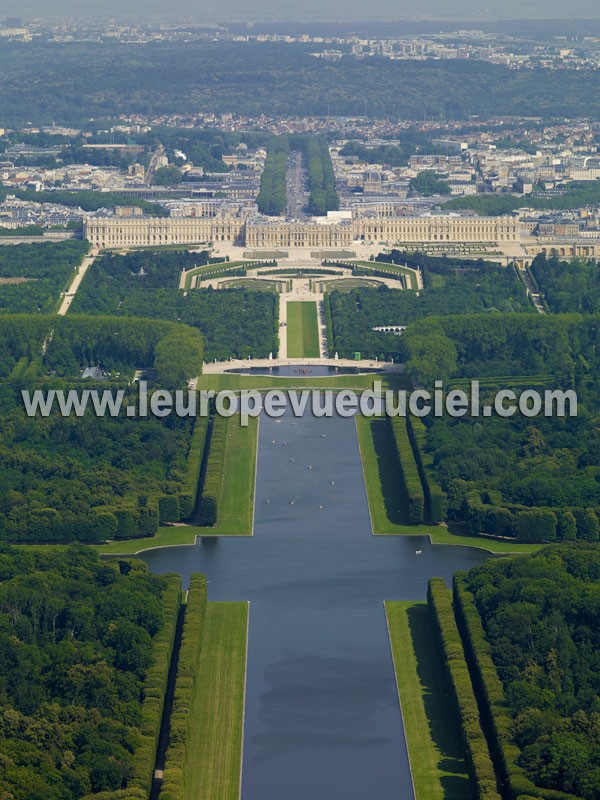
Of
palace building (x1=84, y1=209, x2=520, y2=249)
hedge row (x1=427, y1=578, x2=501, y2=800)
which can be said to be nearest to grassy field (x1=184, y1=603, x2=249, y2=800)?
hedge row (x1=427, y1=578, x2=501, y2=800)

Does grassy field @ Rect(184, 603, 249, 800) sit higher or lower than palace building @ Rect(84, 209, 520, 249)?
lower

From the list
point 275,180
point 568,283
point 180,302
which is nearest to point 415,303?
point 568,283

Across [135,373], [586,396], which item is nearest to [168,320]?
[135,373]

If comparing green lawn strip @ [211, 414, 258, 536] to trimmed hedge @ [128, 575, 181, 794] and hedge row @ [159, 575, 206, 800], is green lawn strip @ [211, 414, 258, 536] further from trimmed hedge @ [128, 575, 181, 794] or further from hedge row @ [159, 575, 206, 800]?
trimmed hedge @ [128, 575, 181, 794]

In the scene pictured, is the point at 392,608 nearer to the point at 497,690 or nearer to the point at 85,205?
the point at 497,690

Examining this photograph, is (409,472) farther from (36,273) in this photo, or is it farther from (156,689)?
(36,273)
